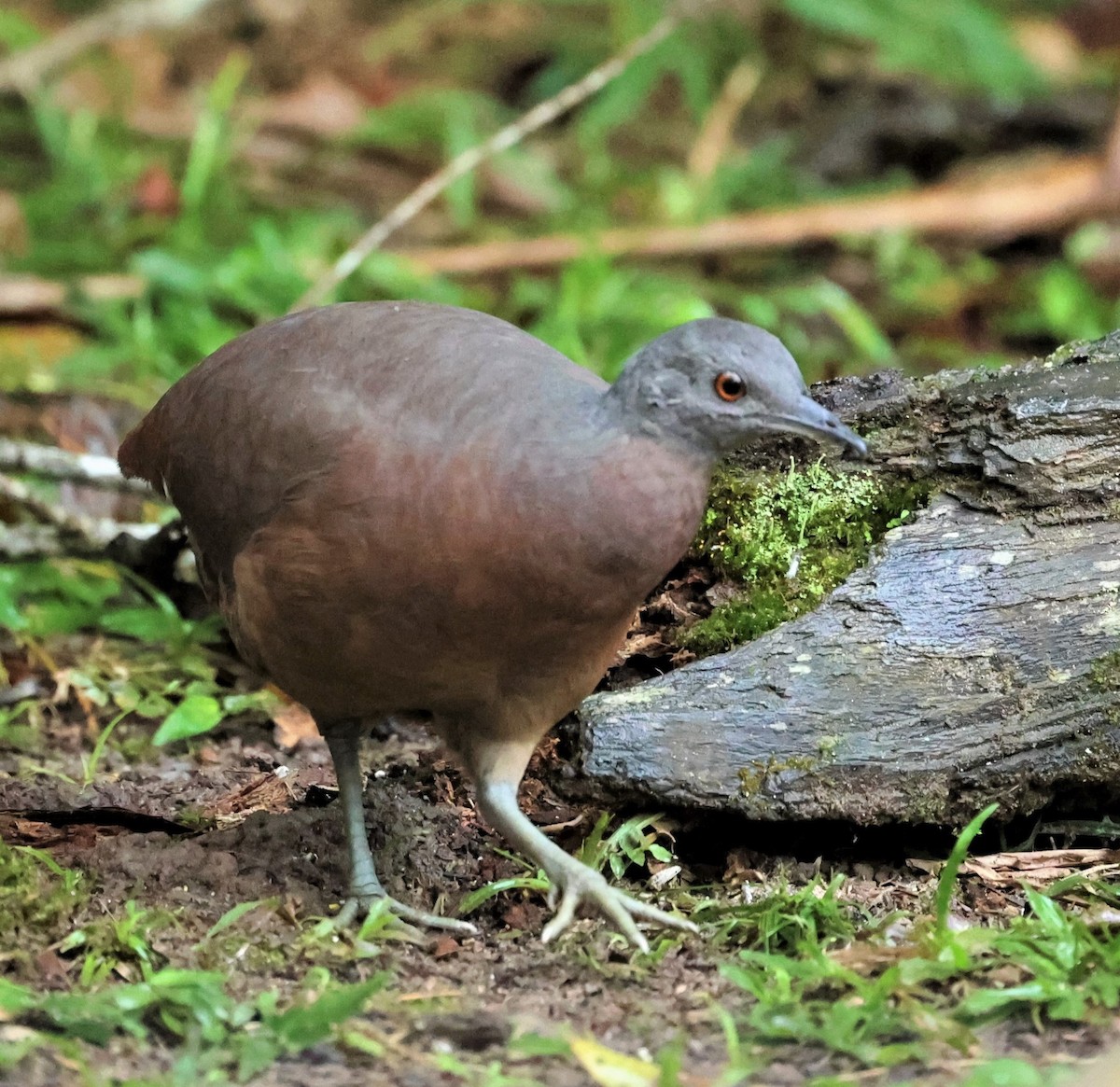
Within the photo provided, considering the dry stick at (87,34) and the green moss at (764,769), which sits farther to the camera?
the dry stick at (87,34)

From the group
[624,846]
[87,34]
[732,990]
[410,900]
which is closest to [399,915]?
[410,900]

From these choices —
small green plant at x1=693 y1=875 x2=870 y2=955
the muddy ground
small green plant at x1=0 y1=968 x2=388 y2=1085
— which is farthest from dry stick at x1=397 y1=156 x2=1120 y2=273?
small green plant at x1=0 y1=968 x2=388 y2=1085

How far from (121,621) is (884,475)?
7.92ft

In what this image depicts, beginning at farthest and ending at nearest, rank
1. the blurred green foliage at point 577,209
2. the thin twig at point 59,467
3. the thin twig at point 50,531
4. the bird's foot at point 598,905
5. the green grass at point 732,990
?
the blurred green foliage at point 577,209
the thin twig at point 50,531
the thin twig at point 59,467
the bird's foot at point 598,905
the green grass at point 732,990

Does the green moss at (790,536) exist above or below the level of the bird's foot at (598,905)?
above

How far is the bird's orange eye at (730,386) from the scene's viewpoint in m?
2.94

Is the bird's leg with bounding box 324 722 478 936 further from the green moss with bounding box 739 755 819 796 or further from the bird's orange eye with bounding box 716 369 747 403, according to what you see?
the bird's orange eye with bounding box 716 369 747 403

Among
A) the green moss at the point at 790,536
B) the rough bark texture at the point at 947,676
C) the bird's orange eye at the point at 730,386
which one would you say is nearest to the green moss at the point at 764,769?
the rough bark texture at the point at 947,676

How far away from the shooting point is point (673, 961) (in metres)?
3.08

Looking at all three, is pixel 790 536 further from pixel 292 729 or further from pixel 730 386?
pixel 292 729

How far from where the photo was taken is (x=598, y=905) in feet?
10.6

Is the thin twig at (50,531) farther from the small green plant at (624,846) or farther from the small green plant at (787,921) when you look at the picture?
the small green plant at (787,921)

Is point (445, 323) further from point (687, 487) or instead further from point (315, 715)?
point (315, 715)

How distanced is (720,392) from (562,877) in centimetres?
113
